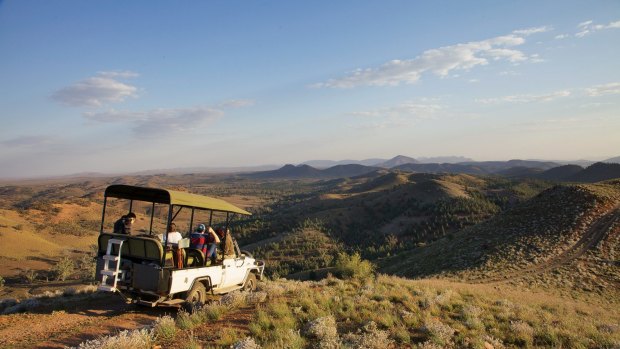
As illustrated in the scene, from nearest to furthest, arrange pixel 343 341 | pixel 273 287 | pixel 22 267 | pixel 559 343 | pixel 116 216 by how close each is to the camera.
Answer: pixel 343 341 < pixel 559 343 < pixel 273 287 < pixel 22 267 < pixel 116 216

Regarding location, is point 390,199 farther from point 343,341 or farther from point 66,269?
point 343,341

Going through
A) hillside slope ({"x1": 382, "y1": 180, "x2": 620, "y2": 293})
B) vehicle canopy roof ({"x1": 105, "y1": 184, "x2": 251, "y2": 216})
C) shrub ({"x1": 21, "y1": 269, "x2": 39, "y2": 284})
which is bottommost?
shrub ({"x1": 21, "y1": 269, "x2": 39, "y2": 284})

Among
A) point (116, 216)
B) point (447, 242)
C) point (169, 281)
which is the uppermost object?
point (169, 281)

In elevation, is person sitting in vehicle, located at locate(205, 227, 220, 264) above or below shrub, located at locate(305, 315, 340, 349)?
above

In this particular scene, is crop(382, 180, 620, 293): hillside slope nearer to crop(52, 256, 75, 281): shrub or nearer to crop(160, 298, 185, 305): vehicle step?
crop(160, 298, 185, 305): vehicle step

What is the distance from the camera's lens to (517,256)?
2623 cm

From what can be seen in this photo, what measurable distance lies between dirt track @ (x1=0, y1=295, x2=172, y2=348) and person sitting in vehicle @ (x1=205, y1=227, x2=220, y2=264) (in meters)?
1.63

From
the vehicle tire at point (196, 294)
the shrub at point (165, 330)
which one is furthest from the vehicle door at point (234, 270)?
the shrub at point (165, 330)

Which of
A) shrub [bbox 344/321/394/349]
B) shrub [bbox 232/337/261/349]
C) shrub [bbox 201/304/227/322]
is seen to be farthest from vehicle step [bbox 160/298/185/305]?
shrub [bbox 344/321/394/349]

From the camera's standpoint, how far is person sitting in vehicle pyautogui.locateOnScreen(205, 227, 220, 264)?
1044cm

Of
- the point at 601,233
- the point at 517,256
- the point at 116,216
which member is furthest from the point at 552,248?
the point at 116,216

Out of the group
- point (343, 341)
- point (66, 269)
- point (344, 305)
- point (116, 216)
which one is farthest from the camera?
point (116, 216)

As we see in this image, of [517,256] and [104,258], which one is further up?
[104,258]

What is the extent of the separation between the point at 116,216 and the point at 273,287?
62365mm
